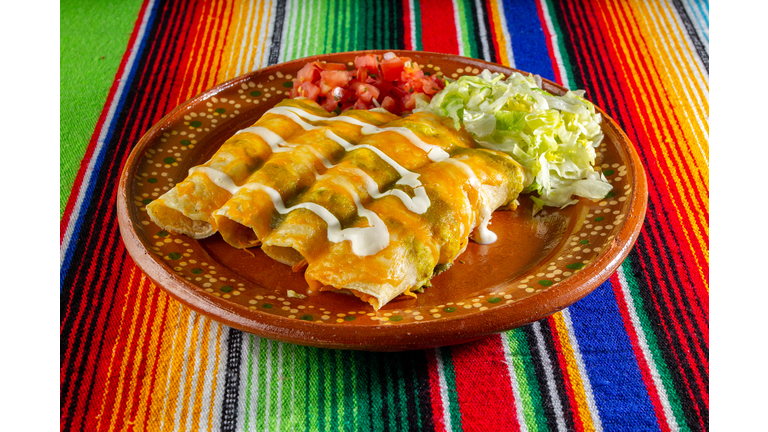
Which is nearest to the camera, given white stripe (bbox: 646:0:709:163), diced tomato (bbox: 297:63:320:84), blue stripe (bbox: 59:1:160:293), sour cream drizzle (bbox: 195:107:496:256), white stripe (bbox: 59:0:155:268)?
sour cream drizzle (bbox: 195:107:496:256)

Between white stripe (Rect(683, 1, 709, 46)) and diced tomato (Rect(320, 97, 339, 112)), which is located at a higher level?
white stripe (Rect(683, 1, 709, 46))

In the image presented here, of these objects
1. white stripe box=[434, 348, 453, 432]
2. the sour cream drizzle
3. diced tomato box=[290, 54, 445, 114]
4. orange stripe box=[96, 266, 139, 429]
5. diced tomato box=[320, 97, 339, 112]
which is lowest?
white stripe box=[434, 348, 453, 432]

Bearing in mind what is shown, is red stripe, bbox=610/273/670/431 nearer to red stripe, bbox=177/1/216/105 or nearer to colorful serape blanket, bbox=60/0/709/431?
colorful serape blanket, bbox=60/0/709/431

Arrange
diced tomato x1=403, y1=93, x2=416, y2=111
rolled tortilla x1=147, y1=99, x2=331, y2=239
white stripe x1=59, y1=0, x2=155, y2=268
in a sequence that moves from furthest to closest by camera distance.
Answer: diced tomato x1=403, y1=93, x2=416, y2=111, white stripe x1=59, y1=0, x2=155, y2=268, rolled tortilla x1=147, y1=99, x2=331, y2=239

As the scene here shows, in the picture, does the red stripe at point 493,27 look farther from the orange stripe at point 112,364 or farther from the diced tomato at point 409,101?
the orange stripe at point 112,364

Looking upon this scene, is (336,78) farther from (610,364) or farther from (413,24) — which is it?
(610,364)

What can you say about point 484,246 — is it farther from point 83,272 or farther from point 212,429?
point 83,272

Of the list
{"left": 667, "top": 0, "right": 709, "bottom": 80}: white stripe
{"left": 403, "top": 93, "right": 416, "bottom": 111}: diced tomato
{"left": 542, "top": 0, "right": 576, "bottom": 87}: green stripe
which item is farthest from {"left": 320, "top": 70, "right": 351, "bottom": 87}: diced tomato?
{"left": 667, "top": 0, "right": 709, "bottom": 80}: white stripe

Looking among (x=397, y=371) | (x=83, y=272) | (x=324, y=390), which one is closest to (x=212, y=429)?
(x=324, y=390)
